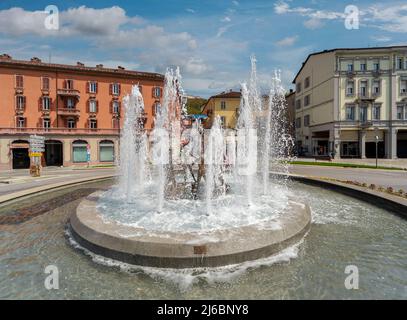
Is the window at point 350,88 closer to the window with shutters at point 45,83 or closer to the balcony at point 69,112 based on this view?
the balcony at point 69,112

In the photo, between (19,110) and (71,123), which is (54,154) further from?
(19,110)

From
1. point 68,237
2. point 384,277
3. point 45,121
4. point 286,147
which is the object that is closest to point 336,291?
point 384,277

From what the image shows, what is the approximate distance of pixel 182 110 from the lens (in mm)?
17219

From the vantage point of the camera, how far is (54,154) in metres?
44.1

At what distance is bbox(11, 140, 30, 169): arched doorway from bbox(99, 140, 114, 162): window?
9964 mm

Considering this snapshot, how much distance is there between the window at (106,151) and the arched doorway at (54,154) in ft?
18.9

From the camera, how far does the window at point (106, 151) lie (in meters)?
43.8

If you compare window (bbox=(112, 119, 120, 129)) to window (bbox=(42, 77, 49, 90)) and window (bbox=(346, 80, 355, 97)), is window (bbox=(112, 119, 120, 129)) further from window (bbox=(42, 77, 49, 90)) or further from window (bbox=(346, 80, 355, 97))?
window (bbox=(346, 80, 355, 97))

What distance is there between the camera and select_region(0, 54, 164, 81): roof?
3988 cm

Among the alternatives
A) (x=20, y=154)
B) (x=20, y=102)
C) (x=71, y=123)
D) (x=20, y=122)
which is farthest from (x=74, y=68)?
(x=20, y=154)

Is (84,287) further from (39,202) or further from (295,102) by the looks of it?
(295,102)

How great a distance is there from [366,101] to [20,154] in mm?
53279

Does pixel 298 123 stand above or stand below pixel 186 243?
above

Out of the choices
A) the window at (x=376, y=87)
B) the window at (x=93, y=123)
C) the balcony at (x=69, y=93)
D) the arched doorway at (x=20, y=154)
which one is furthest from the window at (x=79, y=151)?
the window at (x=376, y=87)
